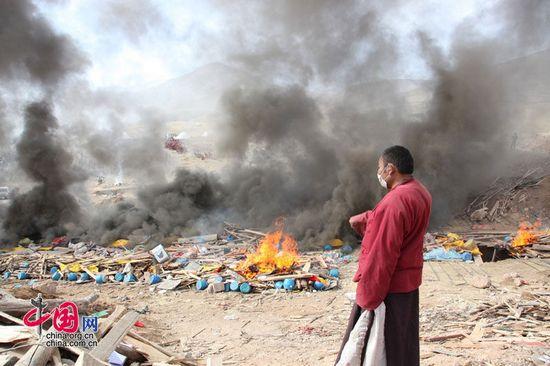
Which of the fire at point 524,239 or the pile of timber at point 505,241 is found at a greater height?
the fire at point 524,239

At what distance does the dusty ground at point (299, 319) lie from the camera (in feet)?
16.1

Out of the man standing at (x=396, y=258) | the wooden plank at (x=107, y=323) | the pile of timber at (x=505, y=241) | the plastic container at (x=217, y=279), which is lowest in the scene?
the pile of timber at (x=505, y=241)

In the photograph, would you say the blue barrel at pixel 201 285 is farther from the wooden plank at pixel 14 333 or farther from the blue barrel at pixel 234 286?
the wooden plank at pixel 14 333

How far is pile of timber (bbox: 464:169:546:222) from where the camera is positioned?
1549 cm

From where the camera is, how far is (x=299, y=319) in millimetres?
7113

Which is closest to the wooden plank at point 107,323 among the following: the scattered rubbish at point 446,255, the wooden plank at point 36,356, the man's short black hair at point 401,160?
the wooden plank at point 36,356

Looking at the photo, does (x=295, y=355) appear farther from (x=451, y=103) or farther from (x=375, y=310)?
(x=451, y=103)

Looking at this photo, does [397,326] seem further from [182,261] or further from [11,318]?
[182,261]

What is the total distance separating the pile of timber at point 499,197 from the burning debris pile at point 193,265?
6967mm

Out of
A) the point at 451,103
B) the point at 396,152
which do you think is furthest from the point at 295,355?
the point at 451,103

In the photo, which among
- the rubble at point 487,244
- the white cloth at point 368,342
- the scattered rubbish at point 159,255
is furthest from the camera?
the rubble at point 487,244

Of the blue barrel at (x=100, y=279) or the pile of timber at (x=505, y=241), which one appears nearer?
the blue barrel at (x=100, y=279)

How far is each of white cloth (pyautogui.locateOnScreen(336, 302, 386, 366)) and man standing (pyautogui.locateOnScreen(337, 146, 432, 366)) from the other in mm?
36

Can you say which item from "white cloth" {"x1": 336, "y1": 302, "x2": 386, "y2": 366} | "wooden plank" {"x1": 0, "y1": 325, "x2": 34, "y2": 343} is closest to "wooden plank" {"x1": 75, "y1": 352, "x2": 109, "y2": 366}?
"wooden plank" {"x1": 0, "y1": 325, "x2": 34, "y2": 343}
